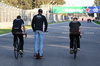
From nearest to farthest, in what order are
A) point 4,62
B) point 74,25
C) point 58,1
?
point 4,62 < point 74,25 < point 58,1

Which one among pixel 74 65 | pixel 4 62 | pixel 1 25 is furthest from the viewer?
pixel 1 25

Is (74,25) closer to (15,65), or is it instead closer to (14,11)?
(15,65)

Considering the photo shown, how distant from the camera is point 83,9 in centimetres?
9119

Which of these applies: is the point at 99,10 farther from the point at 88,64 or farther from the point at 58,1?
the point at 88,64

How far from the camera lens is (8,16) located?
145ft

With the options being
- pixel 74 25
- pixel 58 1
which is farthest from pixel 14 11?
pixel 58 1

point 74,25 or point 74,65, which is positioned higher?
point 74,25

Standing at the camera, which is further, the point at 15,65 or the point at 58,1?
the point at 58,1

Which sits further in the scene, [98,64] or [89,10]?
[89,10]

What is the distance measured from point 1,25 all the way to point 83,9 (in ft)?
184

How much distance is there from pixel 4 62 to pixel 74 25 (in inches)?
112

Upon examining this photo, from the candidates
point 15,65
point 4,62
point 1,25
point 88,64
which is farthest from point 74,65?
point 1,25

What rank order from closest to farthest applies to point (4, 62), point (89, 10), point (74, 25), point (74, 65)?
point (74, 65) < point (4, 62) < point (74, 25) < point (89, 10)

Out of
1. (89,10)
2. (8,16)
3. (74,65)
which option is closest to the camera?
(74,65)
